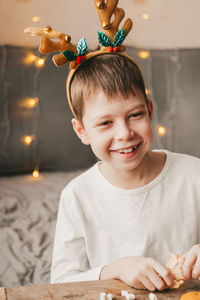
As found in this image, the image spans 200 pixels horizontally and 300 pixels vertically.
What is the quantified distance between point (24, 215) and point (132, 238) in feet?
3.67

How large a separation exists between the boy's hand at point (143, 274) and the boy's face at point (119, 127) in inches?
9.8

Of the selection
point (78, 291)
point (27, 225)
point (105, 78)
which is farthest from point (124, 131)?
point (27, 225)

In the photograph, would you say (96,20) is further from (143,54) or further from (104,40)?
(104,40)

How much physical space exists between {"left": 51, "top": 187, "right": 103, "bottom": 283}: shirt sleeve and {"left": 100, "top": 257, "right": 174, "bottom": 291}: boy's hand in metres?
0.20

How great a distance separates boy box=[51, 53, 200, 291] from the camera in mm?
961

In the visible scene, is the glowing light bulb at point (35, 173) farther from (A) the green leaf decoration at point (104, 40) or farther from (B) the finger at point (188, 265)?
(B) the finger at point (188, 265)

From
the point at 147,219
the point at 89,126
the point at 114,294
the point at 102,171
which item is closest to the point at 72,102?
the point at 89,126

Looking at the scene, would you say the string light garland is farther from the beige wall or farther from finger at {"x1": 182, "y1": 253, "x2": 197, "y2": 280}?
finger at {"x1": 182, "y1": 253, "x2": 197, "y2": 280}

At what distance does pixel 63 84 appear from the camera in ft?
8.13

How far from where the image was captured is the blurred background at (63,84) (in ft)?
8.11

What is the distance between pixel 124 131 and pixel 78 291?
0.37 metres

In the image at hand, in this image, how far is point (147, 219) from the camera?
107 centimetres

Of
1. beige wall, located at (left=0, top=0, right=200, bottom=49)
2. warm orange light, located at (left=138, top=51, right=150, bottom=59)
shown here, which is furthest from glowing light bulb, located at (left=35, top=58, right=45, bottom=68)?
warm orange light, located at (left=138, top=51, right=150, bottom=59)

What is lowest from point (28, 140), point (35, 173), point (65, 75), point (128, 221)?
point (35, 173)
